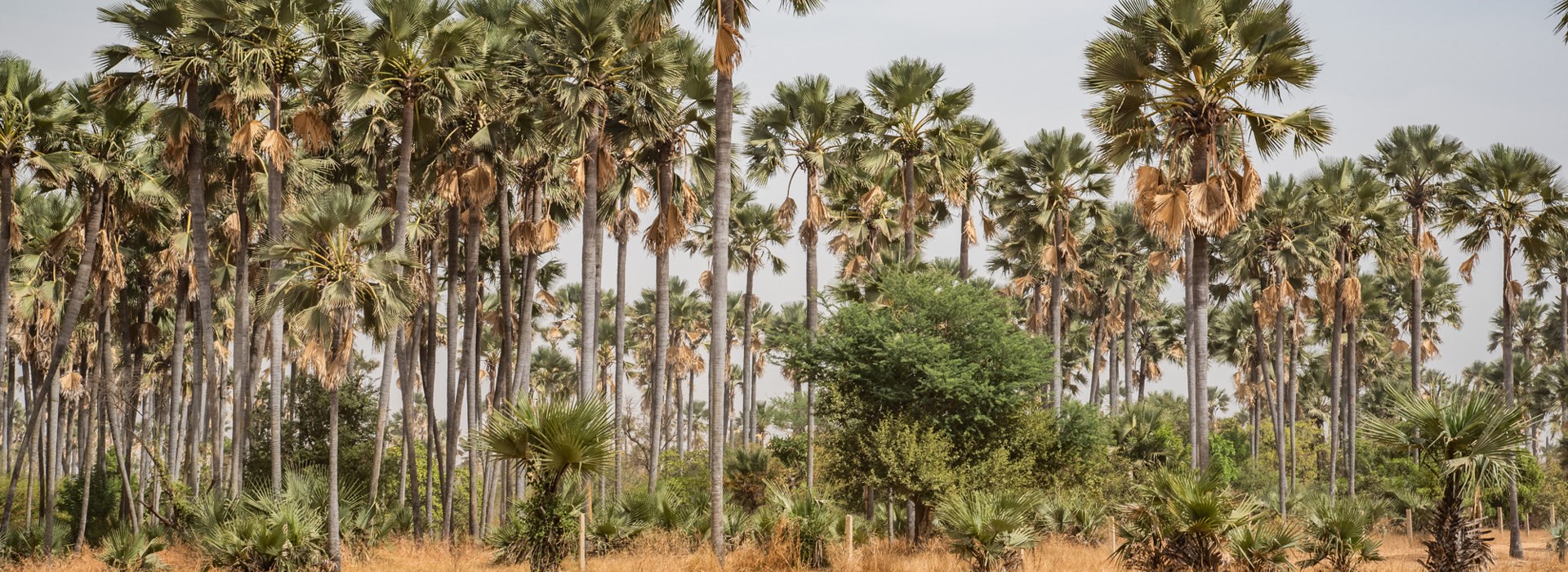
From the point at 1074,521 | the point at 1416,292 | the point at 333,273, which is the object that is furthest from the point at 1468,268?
the point at 333,273

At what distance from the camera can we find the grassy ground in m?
21.0

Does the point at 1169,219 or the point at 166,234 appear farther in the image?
the point at 166,234

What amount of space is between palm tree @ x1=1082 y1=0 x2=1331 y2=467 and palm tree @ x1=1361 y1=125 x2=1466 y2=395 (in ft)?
64.0

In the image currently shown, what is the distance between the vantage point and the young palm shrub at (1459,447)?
16.2 meters

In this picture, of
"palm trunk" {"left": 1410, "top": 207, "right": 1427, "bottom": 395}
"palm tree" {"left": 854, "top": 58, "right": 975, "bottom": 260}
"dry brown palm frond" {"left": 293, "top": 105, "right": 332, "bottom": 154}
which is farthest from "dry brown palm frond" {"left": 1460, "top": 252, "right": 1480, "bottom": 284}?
"dry brown palm frond" {"left": 293, "top": 105, "right": 332, "bottom": 154}

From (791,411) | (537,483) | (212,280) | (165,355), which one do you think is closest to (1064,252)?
(791,411)

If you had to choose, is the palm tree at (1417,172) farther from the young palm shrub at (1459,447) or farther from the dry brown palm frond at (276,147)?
the dry brown palm frond at (276,147)

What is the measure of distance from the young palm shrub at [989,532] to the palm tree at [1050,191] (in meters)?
17.0

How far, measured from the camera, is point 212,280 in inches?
1316

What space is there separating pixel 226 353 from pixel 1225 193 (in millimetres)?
46447

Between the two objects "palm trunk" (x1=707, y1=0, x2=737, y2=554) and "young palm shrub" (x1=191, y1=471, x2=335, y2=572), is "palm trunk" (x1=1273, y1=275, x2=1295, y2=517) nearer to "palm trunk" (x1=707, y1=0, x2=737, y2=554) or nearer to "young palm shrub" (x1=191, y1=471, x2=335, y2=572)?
"palm trunk" (x1=707, y1=0, x2=737, y2=554)

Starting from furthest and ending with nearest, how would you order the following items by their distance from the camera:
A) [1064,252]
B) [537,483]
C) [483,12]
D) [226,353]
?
[226,353], [1064,252], [483,12], [537,483]

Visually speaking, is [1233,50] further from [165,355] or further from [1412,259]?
[165,355]

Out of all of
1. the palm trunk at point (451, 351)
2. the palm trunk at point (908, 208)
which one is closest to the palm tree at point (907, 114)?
the palm trunk at point (908, 208)
